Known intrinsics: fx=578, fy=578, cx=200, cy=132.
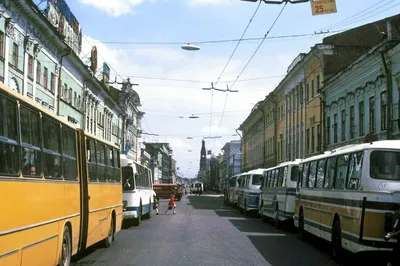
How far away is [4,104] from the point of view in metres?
6.70

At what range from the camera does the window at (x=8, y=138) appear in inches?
257

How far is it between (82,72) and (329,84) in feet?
59.7

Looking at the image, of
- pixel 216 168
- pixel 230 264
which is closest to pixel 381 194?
pixel 230 264

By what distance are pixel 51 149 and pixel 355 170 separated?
588cm

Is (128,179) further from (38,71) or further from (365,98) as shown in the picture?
(365,98)

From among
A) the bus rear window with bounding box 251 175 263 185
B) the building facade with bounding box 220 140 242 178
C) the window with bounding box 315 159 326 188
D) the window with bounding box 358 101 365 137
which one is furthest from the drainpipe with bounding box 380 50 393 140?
the building facade with bounding box 220 140 242 178

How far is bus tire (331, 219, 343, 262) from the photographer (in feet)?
40.7

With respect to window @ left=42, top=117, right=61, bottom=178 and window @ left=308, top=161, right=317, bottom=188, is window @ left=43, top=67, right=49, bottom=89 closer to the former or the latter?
window @ left=308, top=161, right=317, bottom=188

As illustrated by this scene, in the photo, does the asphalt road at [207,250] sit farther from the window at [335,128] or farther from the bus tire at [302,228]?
the window at [335,128]

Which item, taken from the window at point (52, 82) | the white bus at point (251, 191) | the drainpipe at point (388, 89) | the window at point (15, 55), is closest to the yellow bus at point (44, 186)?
the window at point (15, 55)

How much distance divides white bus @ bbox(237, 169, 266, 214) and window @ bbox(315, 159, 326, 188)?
622 inches

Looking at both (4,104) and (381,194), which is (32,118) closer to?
(4,104)

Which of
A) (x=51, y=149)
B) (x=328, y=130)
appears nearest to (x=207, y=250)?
(x=51, y=149)

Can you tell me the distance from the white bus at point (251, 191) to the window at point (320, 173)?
51.8 ft
